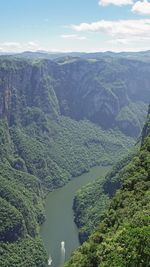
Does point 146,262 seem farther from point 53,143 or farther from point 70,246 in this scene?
point 53,143

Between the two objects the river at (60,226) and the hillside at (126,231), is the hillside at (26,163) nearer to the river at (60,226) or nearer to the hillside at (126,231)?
the river at (60,226)

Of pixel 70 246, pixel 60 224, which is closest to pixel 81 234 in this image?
pixel 70 246

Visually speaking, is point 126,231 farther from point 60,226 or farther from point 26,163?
point 26,163

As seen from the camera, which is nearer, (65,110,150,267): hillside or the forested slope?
(65,110,150,267): hillside

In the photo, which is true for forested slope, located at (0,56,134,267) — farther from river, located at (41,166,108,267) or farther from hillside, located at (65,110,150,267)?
hillside, located at (65,110,150,267)

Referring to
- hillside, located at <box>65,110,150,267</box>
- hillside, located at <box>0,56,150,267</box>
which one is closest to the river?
hillside, located at <box>0,56,150,267</box>

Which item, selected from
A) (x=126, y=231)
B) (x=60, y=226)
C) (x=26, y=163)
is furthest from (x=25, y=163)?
(x=126, y=231)
